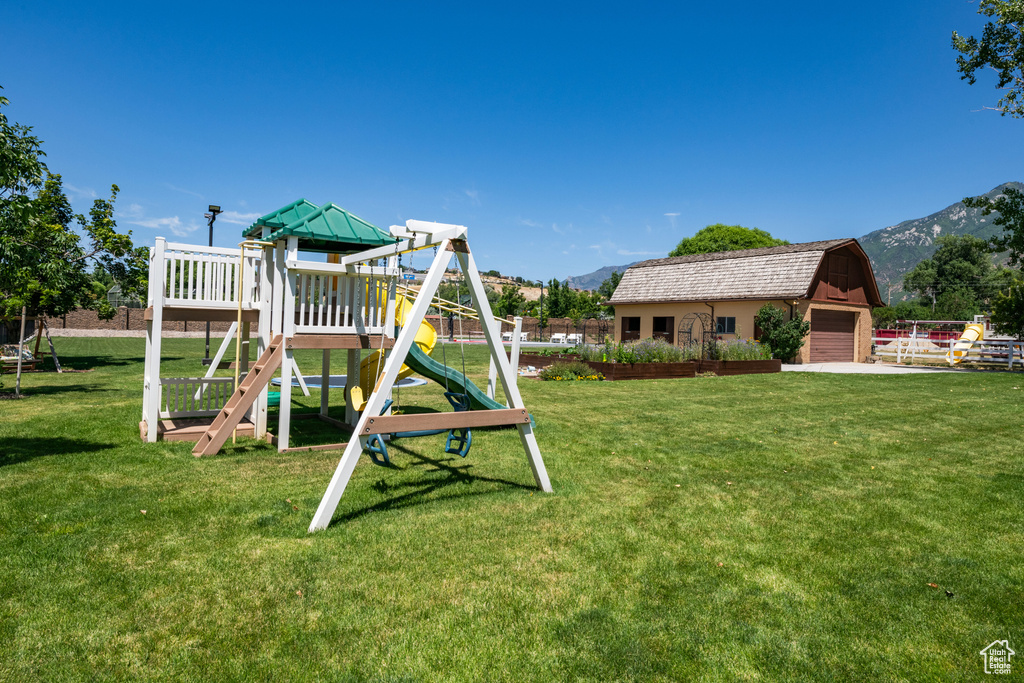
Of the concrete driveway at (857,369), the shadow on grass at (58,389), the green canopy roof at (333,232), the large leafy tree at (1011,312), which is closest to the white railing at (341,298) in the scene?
the green canopy roof at (333,232)

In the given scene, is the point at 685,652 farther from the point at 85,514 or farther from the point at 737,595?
the point at 85,514

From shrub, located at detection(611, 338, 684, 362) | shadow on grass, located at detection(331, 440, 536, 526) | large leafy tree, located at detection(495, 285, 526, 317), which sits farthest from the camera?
large leafy tree, located at detection(495, 285, 526, 317)

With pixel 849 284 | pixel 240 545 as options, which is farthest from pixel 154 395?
pixel 849 284

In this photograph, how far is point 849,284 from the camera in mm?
28078

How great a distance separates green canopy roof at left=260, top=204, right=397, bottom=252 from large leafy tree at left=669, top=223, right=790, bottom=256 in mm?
56695

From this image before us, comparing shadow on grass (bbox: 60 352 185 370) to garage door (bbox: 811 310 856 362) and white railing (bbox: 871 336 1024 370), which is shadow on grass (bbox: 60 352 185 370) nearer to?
garage door (bbox: 811 310 856 362)

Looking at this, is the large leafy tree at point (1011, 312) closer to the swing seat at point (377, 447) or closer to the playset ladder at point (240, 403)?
the swing seat at point (377, 447)

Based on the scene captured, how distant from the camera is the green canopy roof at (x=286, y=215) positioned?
8.82 m

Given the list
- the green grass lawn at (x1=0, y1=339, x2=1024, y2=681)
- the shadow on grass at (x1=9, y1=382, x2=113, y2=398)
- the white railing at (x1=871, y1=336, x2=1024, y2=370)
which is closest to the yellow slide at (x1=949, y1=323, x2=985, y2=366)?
the white railing at (x1=871, y1=336, x2=1024, y2=370)

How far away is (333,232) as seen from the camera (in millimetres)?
8414

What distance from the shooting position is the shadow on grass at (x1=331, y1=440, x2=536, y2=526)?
17.9 ft

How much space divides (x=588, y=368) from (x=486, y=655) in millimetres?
15675

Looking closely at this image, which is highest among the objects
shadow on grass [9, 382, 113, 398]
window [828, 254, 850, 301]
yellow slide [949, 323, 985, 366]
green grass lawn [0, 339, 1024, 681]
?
window [828, 254, 850, 301]

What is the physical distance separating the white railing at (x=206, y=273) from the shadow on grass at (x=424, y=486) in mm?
4173
